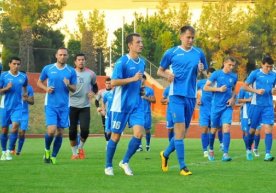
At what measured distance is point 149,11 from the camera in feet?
263

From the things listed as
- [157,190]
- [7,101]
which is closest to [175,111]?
[157,190]

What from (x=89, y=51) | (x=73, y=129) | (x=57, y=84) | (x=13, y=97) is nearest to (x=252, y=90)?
(x=73, y=129)

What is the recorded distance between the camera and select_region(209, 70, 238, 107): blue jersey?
1836 cm

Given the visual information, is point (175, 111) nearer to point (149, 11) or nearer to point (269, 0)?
point (269, 0)

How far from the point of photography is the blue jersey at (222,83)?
1836 centimetres

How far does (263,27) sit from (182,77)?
1994 inches

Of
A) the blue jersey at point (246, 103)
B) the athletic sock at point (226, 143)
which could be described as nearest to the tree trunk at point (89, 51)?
the blue jersey at point (246, 103)

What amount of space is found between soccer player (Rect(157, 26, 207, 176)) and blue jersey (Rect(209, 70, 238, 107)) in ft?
13.8

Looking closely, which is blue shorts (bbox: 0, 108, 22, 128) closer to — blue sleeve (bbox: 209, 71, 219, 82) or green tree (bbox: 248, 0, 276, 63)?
blue sleeve (bbox: 209, 71, 219, 82)

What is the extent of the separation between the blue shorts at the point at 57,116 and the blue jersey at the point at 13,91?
2627mm

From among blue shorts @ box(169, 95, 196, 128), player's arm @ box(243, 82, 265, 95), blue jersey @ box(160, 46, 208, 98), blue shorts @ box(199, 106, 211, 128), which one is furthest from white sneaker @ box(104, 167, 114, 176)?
blue shorts @ box(199, 106, 211, 128)

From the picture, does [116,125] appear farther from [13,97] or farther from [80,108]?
[13,97]

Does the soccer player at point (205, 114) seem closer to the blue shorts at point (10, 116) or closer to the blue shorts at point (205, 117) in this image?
the blue shorts at point (205, 117)

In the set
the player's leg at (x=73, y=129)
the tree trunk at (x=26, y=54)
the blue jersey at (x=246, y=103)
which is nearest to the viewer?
the player's leg at (x=73, y=129)
